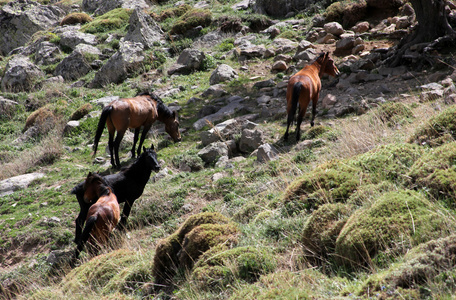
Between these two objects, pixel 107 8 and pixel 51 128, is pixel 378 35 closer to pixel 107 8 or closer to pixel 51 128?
pixel 51 128

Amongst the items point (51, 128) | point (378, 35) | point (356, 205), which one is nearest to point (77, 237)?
point (356, 205)

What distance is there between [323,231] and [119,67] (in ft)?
51.3

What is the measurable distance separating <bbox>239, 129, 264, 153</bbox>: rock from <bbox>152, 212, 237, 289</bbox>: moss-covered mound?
16.7 feet

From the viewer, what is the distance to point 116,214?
674 cm

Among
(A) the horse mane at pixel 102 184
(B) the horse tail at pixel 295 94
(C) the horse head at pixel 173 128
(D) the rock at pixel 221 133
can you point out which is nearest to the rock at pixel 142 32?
(C) the horse head at pixel 173 128

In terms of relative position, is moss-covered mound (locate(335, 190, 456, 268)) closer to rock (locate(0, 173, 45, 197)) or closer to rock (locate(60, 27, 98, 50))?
rock (locate(0, 173, 45, 197))

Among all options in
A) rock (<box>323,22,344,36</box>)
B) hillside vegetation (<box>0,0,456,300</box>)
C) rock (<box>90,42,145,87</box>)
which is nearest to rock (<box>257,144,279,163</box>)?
hillside vegetation (<box>0,0,456,300</box>)

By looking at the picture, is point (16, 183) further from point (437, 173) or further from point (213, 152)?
point (437, 173)

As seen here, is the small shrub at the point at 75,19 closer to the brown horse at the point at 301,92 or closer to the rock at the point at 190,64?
the rock at the point at 190,64

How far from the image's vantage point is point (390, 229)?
134 inches

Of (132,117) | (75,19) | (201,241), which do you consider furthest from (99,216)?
(75,19)

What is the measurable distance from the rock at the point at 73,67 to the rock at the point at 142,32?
8.76 ft

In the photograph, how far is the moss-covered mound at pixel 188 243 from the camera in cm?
445

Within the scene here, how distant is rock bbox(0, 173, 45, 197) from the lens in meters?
10.1
